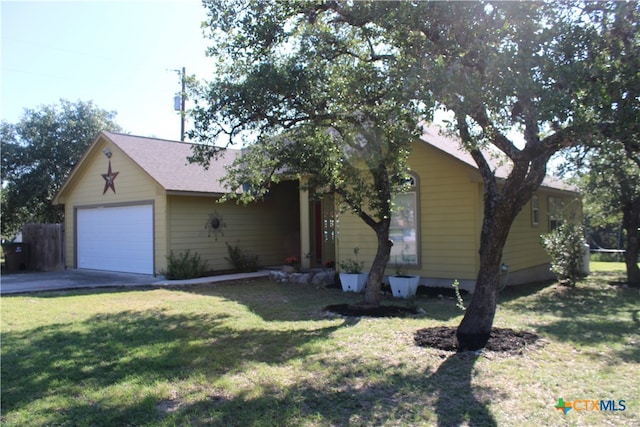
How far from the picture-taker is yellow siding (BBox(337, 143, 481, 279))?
35.1 feet

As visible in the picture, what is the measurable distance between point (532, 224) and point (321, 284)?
21.5 feet

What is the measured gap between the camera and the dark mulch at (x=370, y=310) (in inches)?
328

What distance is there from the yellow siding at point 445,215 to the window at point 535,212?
433 centimetres

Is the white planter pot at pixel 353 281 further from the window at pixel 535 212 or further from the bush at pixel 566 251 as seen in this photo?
the window at pixel 535 212

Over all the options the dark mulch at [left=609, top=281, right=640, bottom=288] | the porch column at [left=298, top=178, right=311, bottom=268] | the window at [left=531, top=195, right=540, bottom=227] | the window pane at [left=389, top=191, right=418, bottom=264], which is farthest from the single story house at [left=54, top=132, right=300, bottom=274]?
the dark mulch at [left=609, top=281, right=640, bottom=288]

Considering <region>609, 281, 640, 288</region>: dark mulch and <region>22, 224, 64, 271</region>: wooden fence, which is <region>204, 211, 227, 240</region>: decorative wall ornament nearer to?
<region>22, 224, 64, 271</region>: wooden fence

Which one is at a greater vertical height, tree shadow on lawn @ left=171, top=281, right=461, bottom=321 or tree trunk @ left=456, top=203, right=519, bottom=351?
tree trunk @ left=456, top=203, right=519, bottom=351

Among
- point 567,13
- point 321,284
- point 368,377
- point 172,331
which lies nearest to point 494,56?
→ point 567,13

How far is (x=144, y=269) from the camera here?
14.9 metres


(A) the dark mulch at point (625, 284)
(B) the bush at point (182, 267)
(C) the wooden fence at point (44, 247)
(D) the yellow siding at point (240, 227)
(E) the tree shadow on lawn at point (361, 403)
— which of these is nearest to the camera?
(E) the tree shadow on lawn at point (361, 403)

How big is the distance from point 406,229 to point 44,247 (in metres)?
14.4

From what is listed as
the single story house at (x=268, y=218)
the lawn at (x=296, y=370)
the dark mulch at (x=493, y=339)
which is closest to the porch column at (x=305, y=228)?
the single story house at (x=268, y=218)

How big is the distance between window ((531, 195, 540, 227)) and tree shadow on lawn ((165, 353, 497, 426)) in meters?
10.2

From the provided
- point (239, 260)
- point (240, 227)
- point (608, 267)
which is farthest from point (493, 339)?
point (608, 267)
